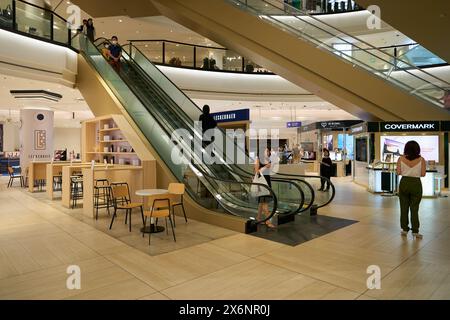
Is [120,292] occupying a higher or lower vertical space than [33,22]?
lower

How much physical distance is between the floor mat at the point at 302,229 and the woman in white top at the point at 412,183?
3.83ft

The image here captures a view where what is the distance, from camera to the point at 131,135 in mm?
7473

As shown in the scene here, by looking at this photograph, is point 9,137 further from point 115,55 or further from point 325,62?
point 325,62

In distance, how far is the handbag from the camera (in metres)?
5.57

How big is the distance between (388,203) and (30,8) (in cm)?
1212

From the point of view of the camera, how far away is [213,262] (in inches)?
152

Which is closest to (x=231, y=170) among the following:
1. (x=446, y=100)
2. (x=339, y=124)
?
(x=446, y=100)

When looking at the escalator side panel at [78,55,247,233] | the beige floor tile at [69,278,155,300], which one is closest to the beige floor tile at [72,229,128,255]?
the beige floor tile at [69,278,155,300]

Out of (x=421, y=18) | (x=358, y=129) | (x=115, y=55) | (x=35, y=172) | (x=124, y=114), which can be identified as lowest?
(x=35, y=172)

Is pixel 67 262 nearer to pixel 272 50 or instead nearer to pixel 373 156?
pixel 272 50

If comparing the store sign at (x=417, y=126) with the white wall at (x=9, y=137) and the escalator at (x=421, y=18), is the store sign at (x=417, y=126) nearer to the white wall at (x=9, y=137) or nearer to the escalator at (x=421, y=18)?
the escalator at (x=421, y=18)

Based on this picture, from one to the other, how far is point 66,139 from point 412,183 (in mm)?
29006

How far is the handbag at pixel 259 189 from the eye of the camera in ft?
18.3
